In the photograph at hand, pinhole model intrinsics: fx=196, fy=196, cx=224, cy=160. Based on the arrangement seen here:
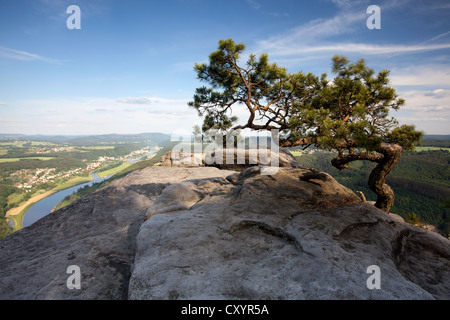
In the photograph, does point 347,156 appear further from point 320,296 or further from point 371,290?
point 320,296

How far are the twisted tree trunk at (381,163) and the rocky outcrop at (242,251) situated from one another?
1116mm

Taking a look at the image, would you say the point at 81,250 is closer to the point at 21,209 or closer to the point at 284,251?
the point at 284,251

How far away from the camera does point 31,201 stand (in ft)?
351

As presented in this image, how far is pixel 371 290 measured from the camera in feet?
10.6

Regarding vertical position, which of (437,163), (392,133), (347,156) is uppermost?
(392,133)

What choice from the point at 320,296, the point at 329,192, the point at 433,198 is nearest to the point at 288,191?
the point at 329,192

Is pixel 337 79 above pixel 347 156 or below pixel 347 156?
above

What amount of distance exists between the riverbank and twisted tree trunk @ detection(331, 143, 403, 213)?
108530 millimetres

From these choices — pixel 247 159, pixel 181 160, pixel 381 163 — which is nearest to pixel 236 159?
pixel 247 159

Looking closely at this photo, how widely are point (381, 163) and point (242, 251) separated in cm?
687

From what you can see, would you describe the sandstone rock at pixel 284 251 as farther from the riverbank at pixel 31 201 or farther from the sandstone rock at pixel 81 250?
the riverbank at pixel 31 201

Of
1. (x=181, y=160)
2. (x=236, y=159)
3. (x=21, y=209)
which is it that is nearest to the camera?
(x=236, y=159)
